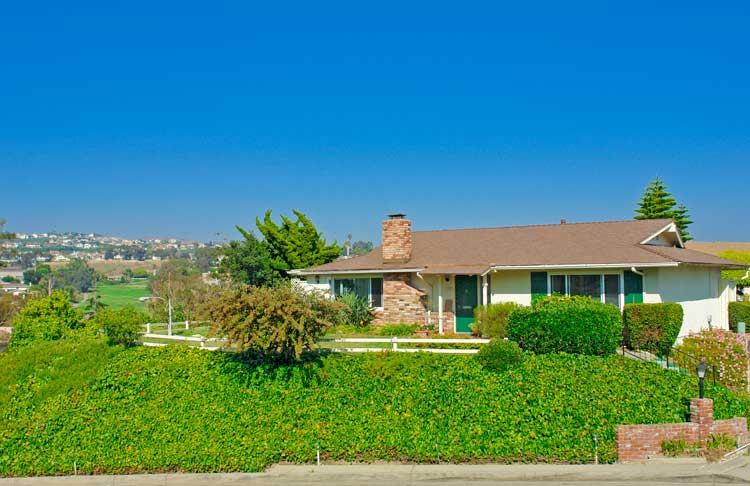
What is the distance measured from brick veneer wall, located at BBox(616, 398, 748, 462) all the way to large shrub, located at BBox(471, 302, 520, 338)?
5.73 m

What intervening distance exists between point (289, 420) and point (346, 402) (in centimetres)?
136

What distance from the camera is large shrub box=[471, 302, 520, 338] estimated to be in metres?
18.5

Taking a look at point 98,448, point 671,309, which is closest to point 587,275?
point 671,309

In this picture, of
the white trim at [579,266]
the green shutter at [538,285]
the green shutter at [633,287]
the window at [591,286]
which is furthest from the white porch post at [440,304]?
the green shutter at [633,287]

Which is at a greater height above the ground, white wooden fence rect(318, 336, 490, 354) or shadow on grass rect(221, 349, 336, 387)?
white wooden fence rect(318, 336, 490, 354)

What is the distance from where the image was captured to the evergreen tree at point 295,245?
32.7 metres

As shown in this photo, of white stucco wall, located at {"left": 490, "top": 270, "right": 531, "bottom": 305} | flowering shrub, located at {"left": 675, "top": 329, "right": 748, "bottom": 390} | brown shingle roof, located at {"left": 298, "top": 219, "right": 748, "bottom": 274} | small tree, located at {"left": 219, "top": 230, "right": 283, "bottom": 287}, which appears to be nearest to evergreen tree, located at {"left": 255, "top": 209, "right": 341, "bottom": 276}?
small tree, located at {"left": 219, "top": 230, "right": 283, "bottom": 287}

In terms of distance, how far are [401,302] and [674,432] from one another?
1069 centimetres

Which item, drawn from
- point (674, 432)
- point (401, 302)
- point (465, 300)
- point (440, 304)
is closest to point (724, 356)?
point (674, 432)

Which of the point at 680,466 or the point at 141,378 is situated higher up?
the point at 141,378

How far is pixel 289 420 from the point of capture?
13.9m

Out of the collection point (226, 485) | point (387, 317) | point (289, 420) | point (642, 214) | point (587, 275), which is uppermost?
point (642, 214)

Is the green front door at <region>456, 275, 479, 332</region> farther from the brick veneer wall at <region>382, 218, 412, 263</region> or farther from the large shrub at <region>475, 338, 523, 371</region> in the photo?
the large shrub at <region>475, 338, 523, 371</region>

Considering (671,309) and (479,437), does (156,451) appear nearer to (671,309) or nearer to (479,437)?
(479,437)
